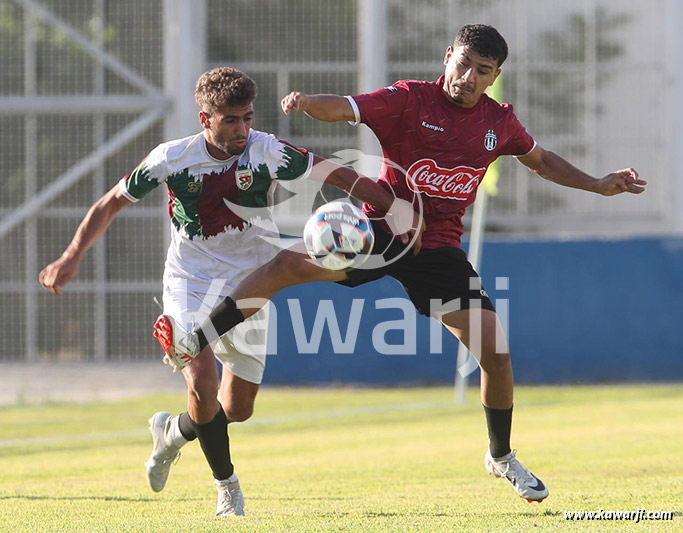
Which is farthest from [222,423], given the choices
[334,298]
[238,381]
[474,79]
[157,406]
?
[334,298]

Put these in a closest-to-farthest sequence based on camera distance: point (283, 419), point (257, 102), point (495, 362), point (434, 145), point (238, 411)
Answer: point (495, 362) → point (434, 145) → point (238, 411) → point (283, 419) → point (257, 102)

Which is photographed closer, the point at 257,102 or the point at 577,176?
the point at 577,176

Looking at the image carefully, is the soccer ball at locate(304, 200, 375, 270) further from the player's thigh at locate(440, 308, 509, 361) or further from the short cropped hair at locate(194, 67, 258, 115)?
the short cropped hair at locate(194, 67, 258, 115)

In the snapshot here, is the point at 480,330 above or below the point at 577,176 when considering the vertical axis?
below

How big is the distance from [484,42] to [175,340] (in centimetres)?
228

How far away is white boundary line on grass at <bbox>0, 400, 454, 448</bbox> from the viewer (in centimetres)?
1148

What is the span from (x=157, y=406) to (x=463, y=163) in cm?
989

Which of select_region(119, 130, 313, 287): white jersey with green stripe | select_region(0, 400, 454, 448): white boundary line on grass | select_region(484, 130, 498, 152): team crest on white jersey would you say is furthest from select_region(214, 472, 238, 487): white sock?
select_region(0, 400, 454, 448): white boundary line on grass

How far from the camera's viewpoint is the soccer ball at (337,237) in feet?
20.1

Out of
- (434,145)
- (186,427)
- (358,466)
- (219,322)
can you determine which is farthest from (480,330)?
(358,466)

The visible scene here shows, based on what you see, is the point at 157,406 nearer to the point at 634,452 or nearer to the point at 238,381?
the point at 634,452

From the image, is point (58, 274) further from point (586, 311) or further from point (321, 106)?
point (586, 311)

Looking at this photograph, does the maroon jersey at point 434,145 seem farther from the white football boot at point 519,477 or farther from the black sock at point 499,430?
the white football boot at point 519,477

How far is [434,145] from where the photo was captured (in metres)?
6.37
